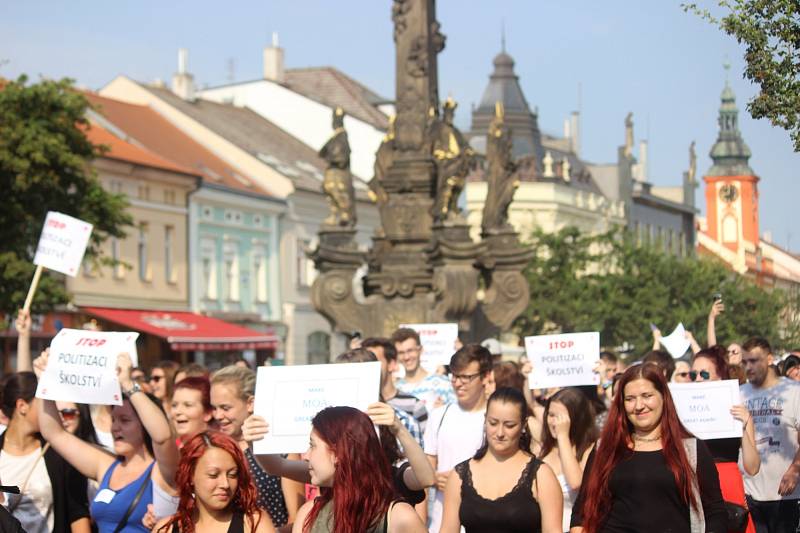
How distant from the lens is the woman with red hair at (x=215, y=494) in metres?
7.39

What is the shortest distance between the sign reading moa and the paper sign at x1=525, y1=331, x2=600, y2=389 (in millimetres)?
9186

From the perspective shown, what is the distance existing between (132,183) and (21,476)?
1801 inches

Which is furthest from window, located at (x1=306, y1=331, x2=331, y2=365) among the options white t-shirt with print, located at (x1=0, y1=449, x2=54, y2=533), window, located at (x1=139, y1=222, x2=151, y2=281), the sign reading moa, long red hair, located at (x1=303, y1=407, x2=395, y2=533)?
long red hair, located at (x1=303, y1=407, x2=395, y2=533)

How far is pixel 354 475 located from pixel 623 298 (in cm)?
5015

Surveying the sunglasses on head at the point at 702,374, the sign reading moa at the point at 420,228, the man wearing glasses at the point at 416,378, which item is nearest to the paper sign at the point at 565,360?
the man wearing glasses at the point at 416,378

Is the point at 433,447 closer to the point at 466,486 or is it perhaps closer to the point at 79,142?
the point at 466,486

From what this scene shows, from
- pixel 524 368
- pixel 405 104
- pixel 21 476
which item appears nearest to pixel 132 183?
pixel 405 104

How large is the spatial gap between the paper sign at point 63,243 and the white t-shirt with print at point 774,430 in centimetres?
455

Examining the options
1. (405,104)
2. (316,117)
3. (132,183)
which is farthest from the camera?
(316,117)

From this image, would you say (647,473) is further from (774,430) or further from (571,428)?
(774,430)

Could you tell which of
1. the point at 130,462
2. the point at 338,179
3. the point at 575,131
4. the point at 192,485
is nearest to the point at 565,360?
the point at 130,462

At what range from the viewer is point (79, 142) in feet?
124

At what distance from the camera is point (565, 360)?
13.6 m

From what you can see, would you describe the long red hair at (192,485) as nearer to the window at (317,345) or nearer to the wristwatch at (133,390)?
the wristwatch at (133,390)
